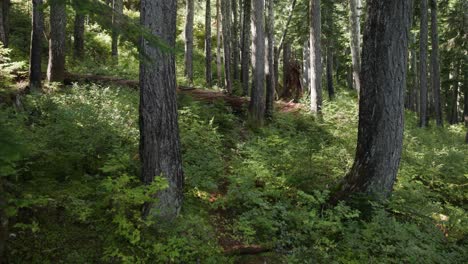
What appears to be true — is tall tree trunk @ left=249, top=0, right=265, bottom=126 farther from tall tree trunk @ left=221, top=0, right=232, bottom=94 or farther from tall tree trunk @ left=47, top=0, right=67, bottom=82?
tall tree trunk @ left=221, top=0, right=232, bottom=94

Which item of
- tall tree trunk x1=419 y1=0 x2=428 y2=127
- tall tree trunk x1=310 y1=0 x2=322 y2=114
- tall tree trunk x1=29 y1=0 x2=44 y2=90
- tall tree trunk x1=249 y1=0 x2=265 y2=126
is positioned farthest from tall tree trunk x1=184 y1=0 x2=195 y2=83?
tall tree trunk x1=419 y1=0 x2=428 y2=127

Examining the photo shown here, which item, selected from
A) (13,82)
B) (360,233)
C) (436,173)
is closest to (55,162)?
(360,233)

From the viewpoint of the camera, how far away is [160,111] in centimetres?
541

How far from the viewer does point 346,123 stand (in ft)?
39.3

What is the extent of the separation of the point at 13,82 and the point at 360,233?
38.0 feet

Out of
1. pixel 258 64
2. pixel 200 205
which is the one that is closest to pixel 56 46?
pixel 258 64

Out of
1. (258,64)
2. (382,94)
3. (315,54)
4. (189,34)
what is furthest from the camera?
(189,34)

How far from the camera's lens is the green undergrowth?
4.75 metres

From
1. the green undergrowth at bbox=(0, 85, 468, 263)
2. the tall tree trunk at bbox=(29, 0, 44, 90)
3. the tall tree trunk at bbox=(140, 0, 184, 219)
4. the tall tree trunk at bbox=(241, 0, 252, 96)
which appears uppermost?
the tall tree trunk at bbox=(241, 0, 252, 96)

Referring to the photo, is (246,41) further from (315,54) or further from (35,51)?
(35,51)

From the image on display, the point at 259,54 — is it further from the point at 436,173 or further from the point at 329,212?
the point at 329,212

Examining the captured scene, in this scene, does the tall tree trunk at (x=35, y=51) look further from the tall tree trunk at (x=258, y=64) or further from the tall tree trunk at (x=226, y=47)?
the tall tree trunk at (x=226, y=47)

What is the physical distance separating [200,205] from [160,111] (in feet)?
6.22

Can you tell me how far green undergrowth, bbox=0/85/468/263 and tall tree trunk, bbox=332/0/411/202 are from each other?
22.5 inches
